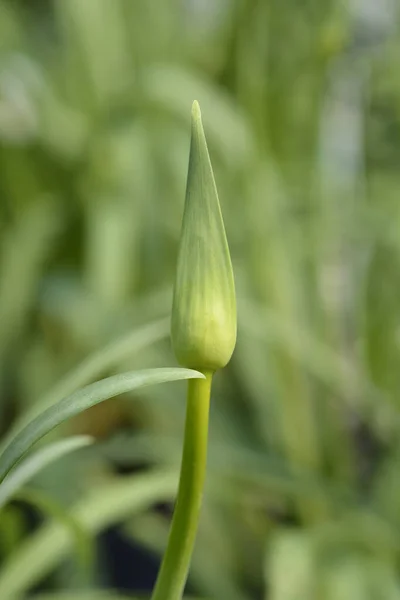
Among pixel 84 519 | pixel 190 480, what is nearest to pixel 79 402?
pixel 190 480

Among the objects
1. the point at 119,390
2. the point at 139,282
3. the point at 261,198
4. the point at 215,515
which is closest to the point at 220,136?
the point at 261,198

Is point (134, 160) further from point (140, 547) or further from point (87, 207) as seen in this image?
point (140, 547)

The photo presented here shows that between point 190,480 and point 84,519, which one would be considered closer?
point 190,480

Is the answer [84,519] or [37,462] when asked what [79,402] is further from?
[84,519]

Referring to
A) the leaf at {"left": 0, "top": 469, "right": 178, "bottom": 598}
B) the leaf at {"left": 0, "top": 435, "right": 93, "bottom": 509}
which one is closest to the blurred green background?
the leaf at {"left": 0, "top": 469, "right": 178, "bottom": 598}

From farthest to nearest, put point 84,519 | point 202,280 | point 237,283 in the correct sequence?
point 237,283 → point 84,519 → point 202,280
